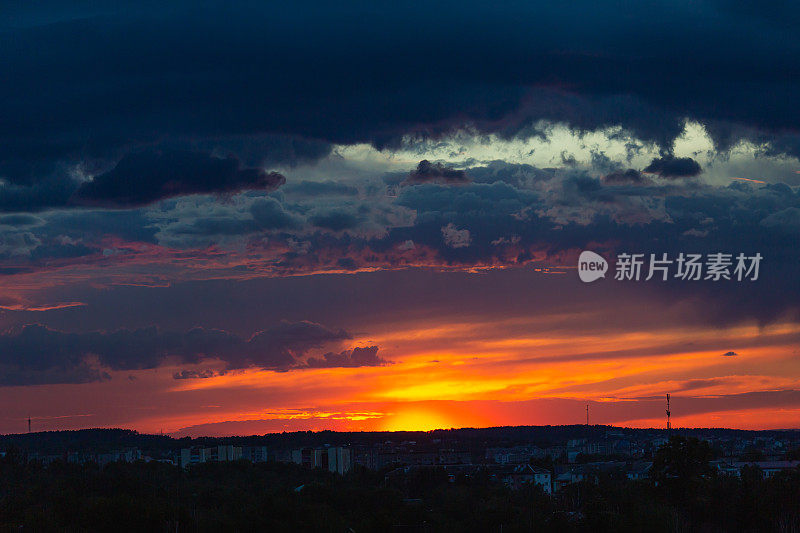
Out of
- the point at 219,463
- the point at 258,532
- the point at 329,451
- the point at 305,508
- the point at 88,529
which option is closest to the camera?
the point at 88,529

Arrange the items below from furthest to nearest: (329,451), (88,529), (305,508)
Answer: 1. (329,451)
2. (305,508)
3. (88,529)

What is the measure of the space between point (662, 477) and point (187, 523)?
27.1m

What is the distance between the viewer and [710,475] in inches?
2283

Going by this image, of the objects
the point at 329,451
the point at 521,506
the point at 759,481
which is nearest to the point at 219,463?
the point at 329,451

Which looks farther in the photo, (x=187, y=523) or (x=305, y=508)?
(x=305, y=508)

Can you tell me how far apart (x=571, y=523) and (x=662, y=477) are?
6811 mm

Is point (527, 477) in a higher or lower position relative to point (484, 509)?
higher

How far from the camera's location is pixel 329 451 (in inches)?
6260

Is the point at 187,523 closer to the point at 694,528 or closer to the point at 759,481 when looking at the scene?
the point at 694,528

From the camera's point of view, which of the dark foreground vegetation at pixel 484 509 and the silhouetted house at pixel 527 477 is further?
the silhouetted house at pixel 527 477

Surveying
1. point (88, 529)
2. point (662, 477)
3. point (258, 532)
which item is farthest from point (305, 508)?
point (662, 477)

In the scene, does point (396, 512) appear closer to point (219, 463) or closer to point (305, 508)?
point (305, 508)

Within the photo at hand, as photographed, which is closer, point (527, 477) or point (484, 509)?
point (484, 509)

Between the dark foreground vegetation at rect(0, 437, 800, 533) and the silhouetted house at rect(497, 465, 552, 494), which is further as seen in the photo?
the silhouetted house at rect(497, 465, 552, 494)
